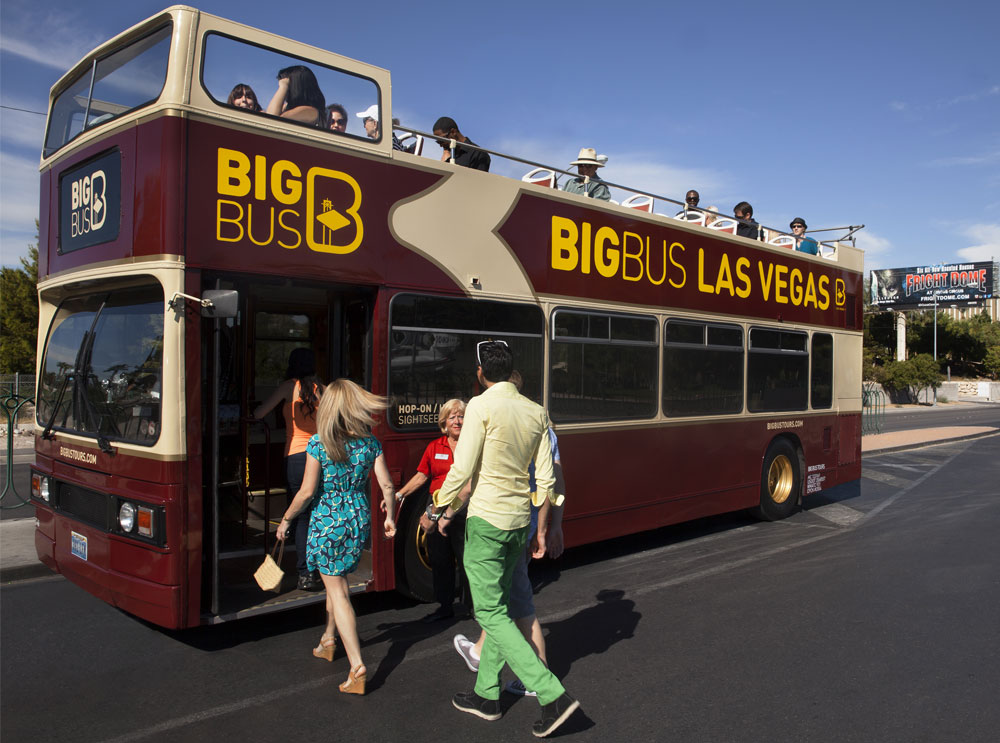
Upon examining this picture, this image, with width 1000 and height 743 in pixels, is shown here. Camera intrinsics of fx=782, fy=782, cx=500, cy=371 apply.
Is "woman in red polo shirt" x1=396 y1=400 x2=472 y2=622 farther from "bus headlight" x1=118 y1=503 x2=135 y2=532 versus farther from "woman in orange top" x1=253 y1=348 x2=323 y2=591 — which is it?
"bus headlight" x1=118 y1=503 x2=135 y2=532

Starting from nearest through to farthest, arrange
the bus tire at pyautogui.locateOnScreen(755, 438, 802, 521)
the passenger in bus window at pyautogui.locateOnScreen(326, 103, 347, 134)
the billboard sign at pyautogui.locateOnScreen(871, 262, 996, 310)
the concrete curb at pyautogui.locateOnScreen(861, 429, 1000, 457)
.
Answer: the passenger in bus window at pyautogui.locateOnScreen(326, 103, 347, 134)
the bus tire at pyautogui.locateOnScreen(755, 438, 802, 521)
the concrete curb at pyautogui.locateOnScreen(861, 429, 1000, 457)
the billboard sign at pyautogui.locateOnScreen(871, 262, 996, 310)

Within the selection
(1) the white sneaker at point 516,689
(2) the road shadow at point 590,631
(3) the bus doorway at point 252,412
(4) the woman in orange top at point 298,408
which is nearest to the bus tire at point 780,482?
(2) the road shadow at point 590,631

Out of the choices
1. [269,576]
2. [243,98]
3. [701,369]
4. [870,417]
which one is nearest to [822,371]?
[701,369]

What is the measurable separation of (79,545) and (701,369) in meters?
6.13

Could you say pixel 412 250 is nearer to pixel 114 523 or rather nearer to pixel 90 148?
pixel 90 148

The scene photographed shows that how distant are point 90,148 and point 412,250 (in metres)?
2.23

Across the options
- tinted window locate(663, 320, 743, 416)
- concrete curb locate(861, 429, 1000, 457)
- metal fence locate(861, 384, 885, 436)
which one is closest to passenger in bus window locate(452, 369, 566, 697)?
tinted window locate(663, 320, 743, 416)

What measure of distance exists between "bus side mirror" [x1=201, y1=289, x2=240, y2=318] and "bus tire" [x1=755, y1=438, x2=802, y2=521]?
7188 millimetres

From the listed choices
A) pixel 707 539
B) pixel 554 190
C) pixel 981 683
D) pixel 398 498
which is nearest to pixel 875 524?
pixel 707 539

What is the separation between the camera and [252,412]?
23.6 ft

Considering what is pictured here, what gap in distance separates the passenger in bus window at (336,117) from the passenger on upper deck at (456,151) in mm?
901

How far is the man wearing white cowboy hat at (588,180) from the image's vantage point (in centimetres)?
770

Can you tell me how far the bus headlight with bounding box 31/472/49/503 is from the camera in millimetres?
5668

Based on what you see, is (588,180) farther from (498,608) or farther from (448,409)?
(498,608)
